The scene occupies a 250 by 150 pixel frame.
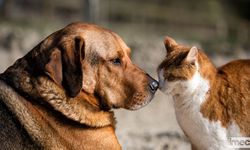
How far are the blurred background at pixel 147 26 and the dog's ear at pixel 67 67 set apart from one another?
4.08m

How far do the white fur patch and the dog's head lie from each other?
0.70 meters

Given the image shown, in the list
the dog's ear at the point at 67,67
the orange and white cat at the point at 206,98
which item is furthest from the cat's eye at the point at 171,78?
the dog's ear at the point at 67,67

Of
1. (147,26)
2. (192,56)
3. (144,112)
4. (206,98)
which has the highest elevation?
(192,56)

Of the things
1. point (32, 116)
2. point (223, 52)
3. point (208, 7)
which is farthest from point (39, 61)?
point (208, 7)

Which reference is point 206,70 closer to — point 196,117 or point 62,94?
point 196,117

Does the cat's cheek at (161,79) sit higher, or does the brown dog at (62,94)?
the brown dog at (62,94)

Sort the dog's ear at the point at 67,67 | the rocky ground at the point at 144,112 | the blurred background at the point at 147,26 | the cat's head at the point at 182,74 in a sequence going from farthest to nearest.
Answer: the blurred background at the point at 147,26 < the rocky ground at the point at 144,112 < the cat's head at the point at 182,74 < the dog's ear at the point at 67,67

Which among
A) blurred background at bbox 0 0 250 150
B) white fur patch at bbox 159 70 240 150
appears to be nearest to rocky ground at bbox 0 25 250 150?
blurred background at bbox 0 0 250 150

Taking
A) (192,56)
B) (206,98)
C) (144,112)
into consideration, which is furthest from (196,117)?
(144,112)

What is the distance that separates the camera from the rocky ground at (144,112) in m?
7.98

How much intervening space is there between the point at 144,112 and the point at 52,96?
5.26 metres

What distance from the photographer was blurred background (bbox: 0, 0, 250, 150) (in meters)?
10.9

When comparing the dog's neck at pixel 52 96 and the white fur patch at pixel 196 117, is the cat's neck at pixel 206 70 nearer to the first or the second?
the white fur patch at pixel 196 117

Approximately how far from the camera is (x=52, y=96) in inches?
193
